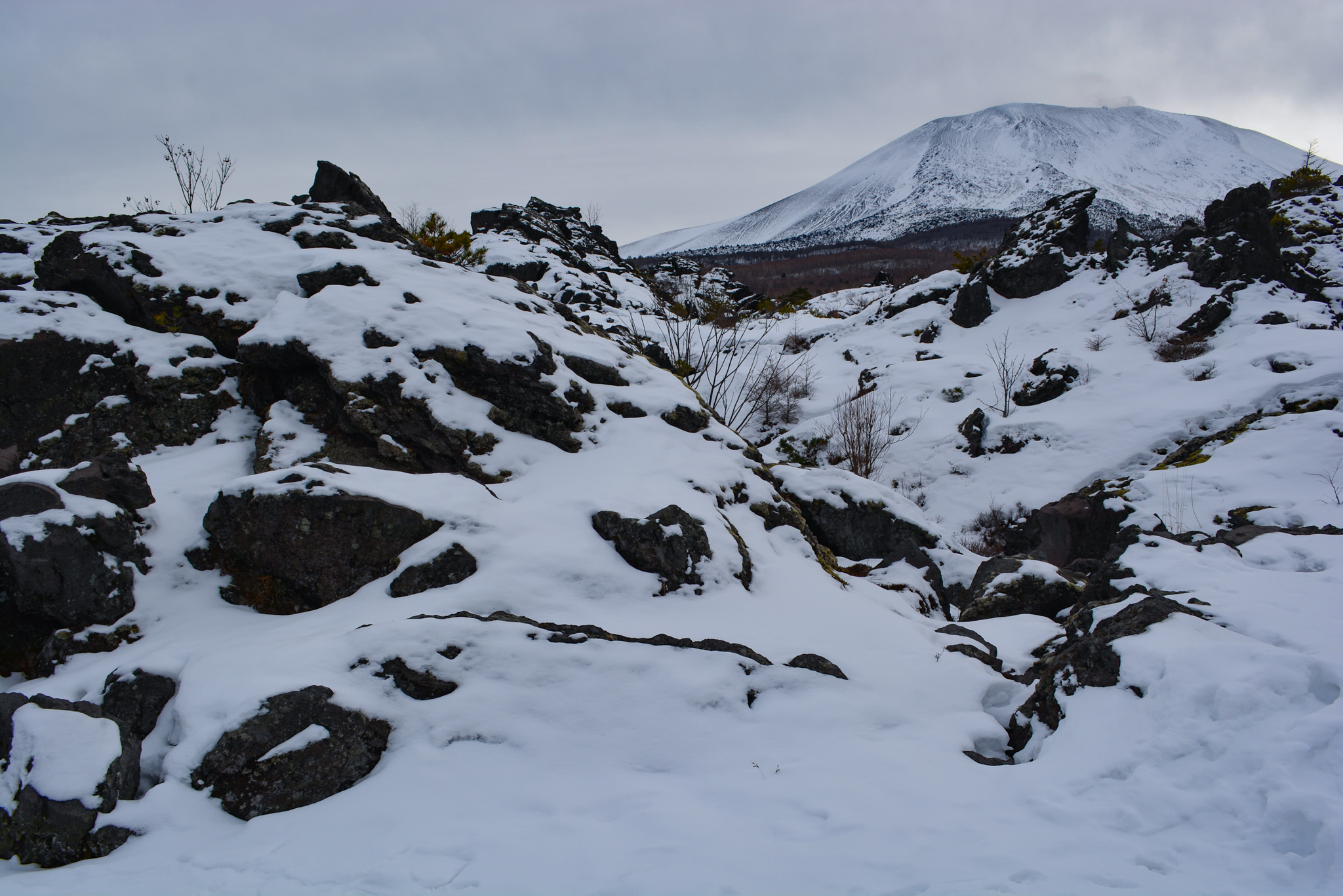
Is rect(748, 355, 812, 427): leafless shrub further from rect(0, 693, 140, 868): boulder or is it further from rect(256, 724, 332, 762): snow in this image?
rect(0, 693, 140, 868): boulder

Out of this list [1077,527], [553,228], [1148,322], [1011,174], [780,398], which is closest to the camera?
[1077,527]

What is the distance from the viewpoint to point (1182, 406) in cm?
1338

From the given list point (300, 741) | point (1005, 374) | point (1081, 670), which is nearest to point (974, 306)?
point (1005, 374)

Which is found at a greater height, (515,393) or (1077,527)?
(515,393)

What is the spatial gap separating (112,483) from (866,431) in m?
14.2

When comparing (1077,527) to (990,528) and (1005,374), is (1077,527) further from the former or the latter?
(1005,374)

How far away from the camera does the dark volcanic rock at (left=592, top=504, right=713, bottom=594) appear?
511cm

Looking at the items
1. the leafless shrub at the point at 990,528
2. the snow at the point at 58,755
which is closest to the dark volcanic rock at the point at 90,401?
the snow at the point at 58,755

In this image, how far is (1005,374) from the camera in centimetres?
1712

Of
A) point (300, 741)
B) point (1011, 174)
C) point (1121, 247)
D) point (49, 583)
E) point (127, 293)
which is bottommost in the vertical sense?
point (300, 741)

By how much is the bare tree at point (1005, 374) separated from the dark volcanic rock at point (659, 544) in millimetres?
13858

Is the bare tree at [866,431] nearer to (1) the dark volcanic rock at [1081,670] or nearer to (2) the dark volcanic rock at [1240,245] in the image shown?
(2) the dark volcanic rock at [1240,245]

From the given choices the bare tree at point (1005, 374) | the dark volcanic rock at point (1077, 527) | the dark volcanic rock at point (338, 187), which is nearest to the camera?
the dark volcanic rock at point (1077, 527)

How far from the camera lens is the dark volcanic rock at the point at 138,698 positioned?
11.4 ft
